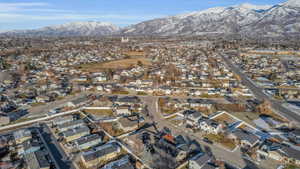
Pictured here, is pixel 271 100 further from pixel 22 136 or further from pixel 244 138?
pixel 22 136

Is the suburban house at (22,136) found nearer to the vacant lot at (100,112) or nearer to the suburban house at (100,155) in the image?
the suburban house at (100,155)

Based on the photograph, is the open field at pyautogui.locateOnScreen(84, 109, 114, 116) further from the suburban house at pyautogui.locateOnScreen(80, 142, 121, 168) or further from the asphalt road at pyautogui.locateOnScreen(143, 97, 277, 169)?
the suburban house at pyautogui.locateOnScreen(80, 142, 121, 168)

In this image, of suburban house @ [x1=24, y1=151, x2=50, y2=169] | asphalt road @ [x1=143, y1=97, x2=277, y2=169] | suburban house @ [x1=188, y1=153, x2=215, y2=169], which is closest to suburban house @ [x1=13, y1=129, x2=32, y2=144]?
suburban house @ [x1=24, y1=151, x2=50, y2=169]

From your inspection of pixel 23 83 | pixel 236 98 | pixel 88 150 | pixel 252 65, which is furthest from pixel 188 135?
pixel 252 65

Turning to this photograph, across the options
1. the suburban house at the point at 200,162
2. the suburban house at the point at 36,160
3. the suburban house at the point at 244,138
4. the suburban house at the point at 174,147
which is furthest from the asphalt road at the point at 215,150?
the suburban house at the point at 36,160

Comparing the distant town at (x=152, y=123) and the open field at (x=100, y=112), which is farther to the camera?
the open field at (x=100, y=112)

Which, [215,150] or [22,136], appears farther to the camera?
[22,136]

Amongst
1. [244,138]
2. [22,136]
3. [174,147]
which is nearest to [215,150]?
[244,138]

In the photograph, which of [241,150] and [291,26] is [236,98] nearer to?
[241,150]

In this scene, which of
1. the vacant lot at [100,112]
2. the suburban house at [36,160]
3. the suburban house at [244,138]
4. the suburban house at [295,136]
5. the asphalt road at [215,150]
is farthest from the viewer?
the vacant lot at [100,112]
